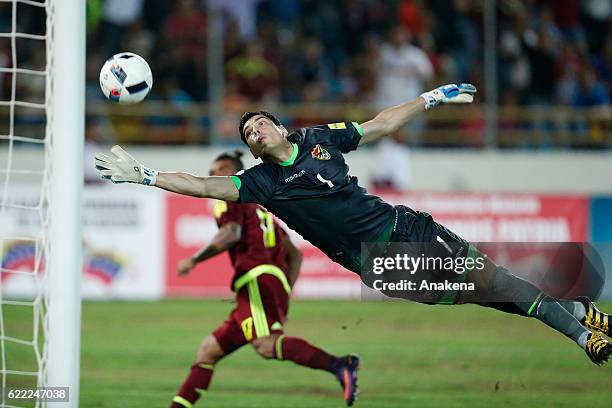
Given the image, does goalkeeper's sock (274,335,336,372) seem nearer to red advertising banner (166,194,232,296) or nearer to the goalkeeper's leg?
the goalkeeper's leg

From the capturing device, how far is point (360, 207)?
24.0 ft

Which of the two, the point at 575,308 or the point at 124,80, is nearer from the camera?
the point at 124,80

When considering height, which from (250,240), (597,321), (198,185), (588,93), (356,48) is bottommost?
(597,321)

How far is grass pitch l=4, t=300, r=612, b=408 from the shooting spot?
9.07m

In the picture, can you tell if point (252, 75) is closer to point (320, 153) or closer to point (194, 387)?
point (194, 387)

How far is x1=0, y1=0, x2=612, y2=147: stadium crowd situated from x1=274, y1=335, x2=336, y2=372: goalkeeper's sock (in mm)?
10757

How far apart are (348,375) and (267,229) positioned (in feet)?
4.40

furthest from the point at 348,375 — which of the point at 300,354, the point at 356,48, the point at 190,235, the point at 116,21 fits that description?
the point at 356,48

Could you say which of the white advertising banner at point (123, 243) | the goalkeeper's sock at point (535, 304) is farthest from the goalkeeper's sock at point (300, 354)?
the white advertising banner at point (123, 243)

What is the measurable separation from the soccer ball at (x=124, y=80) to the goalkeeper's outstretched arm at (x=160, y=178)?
0.57m

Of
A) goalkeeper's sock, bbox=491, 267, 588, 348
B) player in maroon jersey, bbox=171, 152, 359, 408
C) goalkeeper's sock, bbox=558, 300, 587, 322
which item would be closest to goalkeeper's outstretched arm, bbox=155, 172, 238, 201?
player in maroon jersey, bbox=171, 152, 359, 408

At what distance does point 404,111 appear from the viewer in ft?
25.9

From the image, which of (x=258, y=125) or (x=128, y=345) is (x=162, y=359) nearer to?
(x=128, y=345)

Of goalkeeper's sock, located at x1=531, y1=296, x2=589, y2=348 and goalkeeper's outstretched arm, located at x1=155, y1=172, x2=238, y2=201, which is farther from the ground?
goalkeeper's outstretched arm, located at x1=155, y1=172, x2=238, y2=201
